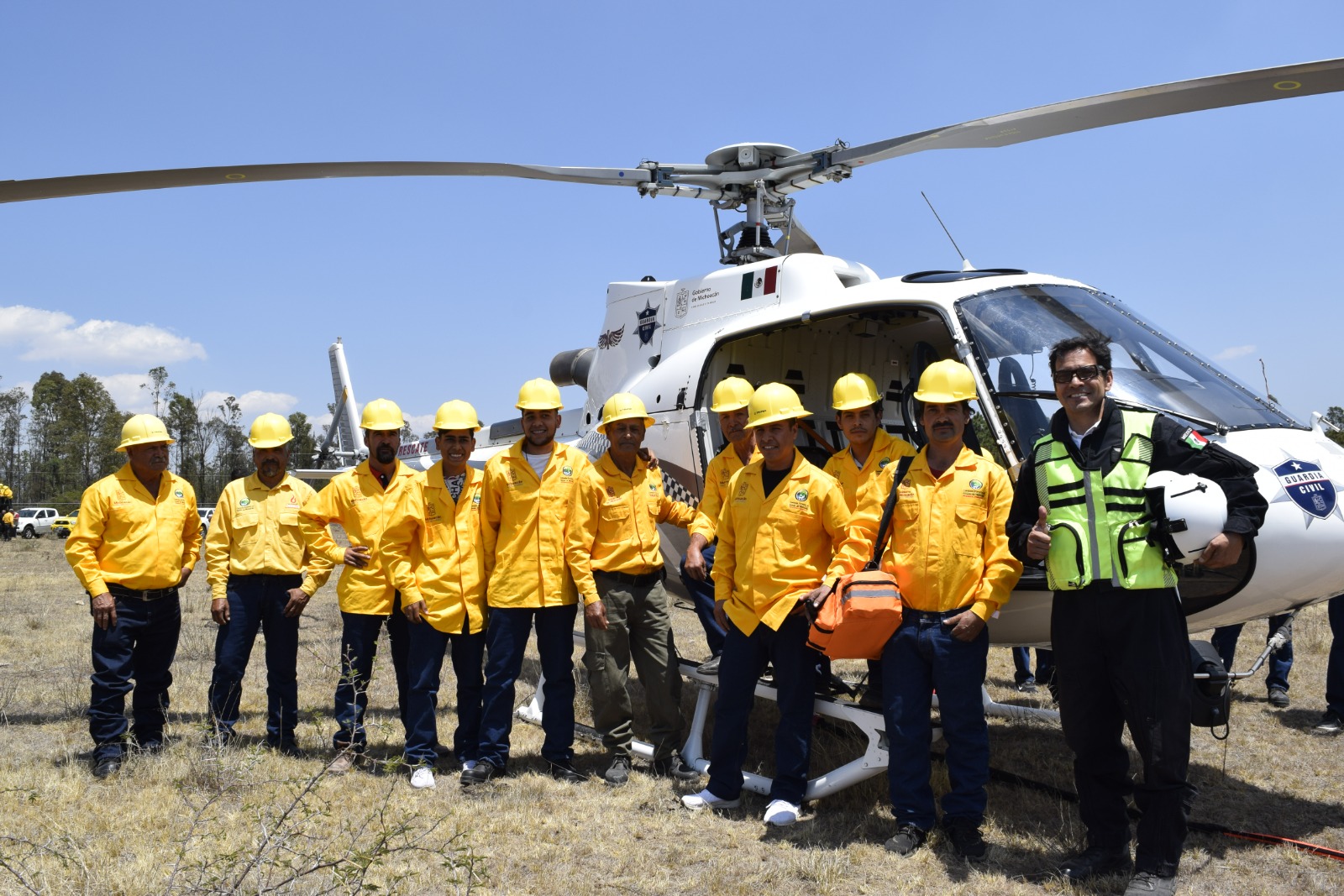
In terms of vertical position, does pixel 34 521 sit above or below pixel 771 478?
below

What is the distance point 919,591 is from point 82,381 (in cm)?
6710

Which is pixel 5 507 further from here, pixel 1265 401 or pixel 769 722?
pixel 1265 401

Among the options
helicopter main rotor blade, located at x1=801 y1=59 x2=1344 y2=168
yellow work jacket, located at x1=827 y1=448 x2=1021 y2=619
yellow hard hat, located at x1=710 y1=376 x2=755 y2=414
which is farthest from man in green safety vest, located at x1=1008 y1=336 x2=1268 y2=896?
yellow hard hat, located at x1=710 y1=376 x2=755 y2=414

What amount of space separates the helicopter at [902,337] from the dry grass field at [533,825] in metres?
1.13

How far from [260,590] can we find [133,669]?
813 mm

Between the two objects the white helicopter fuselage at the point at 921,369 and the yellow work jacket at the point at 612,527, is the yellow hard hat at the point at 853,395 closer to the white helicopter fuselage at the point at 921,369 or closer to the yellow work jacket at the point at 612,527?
the white helicopter fuselage at the point at 921,369

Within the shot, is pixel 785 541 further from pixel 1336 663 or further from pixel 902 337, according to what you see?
pixel 1336 663

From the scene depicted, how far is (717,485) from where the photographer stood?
5590 millimetres

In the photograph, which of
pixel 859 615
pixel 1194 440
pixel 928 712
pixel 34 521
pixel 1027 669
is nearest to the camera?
pixel 1194 440

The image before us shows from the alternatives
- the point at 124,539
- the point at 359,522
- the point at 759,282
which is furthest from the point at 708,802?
the point at 124,539

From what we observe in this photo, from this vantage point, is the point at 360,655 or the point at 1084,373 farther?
the point at 360,655

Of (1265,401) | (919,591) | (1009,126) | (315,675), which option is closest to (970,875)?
(919,591)

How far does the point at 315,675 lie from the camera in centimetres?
875

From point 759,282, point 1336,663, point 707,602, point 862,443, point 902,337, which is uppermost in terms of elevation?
point 759,282
